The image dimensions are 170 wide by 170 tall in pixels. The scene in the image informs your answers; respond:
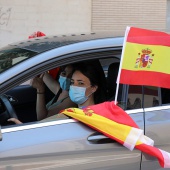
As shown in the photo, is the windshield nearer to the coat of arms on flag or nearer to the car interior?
the car interior

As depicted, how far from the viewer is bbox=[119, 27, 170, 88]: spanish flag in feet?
7.16

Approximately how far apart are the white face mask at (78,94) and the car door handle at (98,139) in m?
0.55

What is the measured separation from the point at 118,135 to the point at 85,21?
925 cm

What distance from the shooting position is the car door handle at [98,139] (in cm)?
214

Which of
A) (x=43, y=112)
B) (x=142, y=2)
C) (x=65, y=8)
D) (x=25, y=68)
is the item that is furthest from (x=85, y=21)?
(x=25, y=68)

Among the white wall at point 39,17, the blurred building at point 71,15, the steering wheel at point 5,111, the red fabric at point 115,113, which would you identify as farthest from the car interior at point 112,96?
the white wall at point 39,17

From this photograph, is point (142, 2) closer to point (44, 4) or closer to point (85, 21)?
point (85, 21)

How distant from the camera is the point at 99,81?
9.41 ft

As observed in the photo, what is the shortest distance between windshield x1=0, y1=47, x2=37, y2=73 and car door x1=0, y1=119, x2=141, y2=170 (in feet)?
1.37

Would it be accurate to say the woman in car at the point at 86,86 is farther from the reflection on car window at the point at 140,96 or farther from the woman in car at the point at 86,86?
the reflection on car window at the point at 140,96

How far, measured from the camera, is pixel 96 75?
286 centimetres

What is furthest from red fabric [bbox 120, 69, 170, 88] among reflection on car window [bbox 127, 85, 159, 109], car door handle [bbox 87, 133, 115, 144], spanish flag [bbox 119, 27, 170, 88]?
car door handle [bbox 87, 133, 115, 144]

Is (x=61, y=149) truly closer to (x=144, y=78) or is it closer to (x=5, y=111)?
(x=144, y=78)

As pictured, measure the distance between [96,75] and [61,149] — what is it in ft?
3.04
